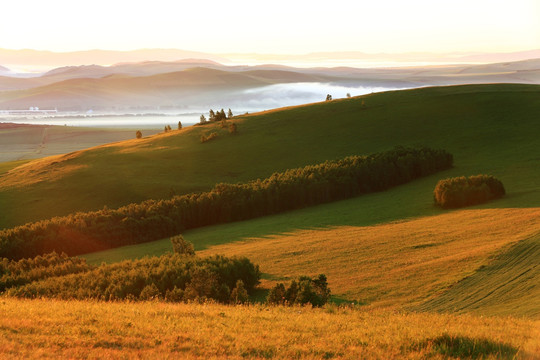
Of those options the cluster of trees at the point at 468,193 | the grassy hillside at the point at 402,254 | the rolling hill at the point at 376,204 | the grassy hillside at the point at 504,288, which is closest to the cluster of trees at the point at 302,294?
the rolling hill at the point at 376,204

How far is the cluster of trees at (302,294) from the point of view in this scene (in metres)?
29.8

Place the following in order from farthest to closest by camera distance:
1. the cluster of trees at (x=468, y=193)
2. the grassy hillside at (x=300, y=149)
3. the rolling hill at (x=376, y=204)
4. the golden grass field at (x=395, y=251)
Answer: the grassy hillside at (x=300, y=149), the cluster of trees at (x=468, y=193), the golden grass field at (x=395, y=251), the rolling hill at (x=376, y=204)

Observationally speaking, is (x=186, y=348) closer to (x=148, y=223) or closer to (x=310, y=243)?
(x=310, y=243)

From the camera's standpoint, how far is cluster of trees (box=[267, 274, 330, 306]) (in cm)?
2978

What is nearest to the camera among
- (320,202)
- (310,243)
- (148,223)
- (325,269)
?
(325,269)

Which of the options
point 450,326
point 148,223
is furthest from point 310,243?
point 450,326

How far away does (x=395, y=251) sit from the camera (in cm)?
4362

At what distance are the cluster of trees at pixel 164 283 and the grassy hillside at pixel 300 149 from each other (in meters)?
30.9

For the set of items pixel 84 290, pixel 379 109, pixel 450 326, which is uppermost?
pixel 379 109

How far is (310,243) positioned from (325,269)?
1051 cm

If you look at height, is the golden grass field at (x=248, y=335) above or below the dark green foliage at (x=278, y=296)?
Answer: above

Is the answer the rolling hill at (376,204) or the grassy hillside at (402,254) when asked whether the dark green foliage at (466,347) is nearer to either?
the rolling hill at (376,204)

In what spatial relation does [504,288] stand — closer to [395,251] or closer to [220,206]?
[395,251]

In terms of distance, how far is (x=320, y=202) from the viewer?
83.4 metres
